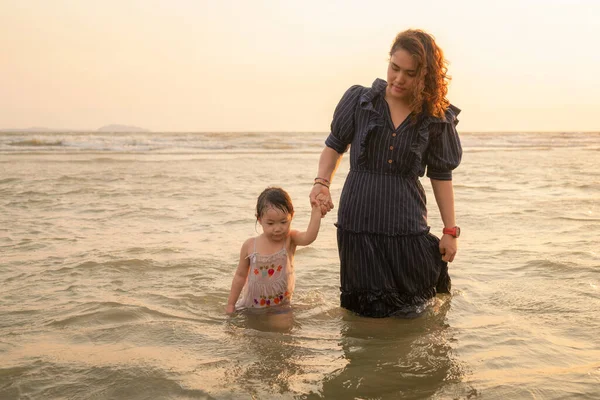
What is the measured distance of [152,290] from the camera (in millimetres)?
5047

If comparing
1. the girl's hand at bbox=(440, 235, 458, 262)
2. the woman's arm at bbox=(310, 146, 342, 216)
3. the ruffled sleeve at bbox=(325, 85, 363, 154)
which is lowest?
the girl's hand at bbox=(440, 235, 458, 262)

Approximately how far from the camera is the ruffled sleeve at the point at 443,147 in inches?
144

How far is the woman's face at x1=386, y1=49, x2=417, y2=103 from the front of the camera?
11.4ft

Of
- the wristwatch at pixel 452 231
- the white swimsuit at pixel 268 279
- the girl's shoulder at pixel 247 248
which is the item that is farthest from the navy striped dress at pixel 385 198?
the girl's shoulder at pixel 247 248

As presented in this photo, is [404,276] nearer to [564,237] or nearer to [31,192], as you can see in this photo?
[564,237]

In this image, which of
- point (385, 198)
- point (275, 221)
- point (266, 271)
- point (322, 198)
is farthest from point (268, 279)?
point (385, 198)

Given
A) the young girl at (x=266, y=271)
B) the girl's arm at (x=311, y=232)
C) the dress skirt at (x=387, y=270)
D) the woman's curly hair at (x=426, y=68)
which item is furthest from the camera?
the young girl at (x=266, y=271)

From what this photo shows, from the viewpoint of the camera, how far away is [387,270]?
379cm

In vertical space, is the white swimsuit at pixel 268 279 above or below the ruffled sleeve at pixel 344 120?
below

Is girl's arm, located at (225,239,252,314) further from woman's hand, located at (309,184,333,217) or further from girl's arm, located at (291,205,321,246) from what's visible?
woman's hand, located at (309,184,333,217)

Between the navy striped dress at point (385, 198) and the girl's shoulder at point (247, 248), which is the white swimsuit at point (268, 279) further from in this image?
the navy striped dress at point (385, 198)

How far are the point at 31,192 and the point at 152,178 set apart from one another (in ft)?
11.0

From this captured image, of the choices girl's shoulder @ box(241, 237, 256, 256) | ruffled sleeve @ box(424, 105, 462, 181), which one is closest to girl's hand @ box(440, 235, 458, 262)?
ruffled sleeve @ box(424, 105, 462, 181)

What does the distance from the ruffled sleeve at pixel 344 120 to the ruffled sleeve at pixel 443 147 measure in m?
0.45
